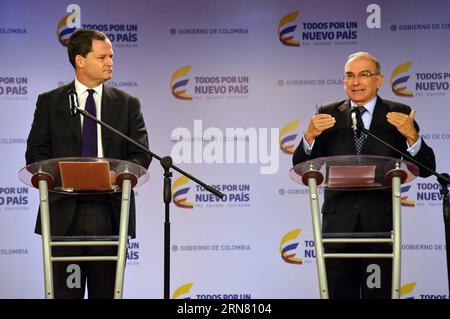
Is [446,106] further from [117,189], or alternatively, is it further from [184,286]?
[117,189]

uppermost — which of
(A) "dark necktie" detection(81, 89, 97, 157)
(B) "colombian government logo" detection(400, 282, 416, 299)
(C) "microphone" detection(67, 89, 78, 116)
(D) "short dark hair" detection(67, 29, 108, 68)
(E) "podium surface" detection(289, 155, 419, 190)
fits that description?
(D) "short dark hair" detection(67, 29, 108, 68)

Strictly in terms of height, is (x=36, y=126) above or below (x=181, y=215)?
above

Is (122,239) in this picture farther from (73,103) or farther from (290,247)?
(290,247)

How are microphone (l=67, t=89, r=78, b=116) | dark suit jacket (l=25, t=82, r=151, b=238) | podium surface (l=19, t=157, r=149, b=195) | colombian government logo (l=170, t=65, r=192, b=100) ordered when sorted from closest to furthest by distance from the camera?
podium surface (l=19, t=157, r=149, b=195) < microphone (l=67, t=89, r=78, b=116) < dark suit jacket (l=25, t=82, r=151, b=238) < colombian government logo (l=170, t=65, r=192, b=100)

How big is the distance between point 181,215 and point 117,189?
276cm

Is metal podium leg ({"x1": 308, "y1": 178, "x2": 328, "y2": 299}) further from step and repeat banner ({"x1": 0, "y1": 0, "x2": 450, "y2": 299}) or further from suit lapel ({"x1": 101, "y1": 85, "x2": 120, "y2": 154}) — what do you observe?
step and repeat banner ({"x1": 0, "y1": 0, "x2": 450, "y2": 299})

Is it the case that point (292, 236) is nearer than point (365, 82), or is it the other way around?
point (365, 82)

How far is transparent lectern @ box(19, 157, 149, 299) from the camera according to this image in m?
4.34

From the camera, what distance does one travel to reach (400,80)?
745cm

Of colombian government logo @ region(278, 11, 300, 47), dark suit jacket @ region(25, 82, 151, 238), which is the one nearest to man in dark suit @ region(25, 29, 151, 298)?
dark suit jacket @ region(25, 82, 151, 238)

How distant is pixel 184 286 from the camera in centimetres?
723

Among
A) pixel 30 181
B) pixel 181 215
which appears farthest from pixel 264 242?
pixel 30 181

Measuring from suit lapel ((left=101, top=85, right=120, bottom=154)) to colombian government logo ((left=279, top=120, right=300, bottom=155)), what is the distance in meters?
2.58

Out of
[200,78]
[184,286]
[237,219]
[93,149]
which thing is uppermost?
[200,78]
